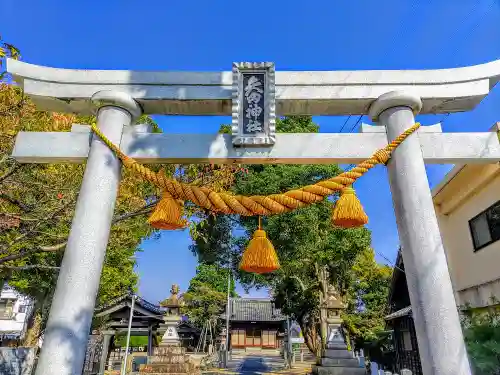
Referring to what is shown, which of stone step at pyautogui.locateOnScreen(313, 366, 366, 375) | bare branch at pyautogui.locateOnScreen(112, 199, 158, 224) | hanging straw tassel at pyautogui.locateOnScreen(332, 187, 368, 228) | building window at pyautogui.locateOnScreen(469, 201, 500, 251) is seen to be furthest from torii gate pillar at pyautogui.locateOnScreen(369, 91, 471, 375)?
stone step at pyautogui.locateOnScreen(313, 366, 366, 375)

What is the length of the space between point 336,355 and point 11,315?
3040cm

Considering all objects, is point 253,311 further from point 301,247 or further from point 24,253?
point 24,253

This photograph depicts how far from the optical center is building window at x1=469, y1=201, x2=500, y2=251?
510 centimetres

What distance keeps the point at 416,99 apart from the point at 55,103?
3.74 metres

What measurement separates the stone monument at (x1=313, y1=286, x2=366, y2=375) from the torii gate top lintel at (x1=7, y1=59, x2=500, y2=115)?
1010 cm

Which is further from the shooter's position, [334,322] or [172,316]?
[172,316]

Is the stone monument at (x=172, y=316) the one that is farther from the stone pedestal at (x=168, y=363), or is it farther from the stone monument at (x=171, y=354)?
the stone pedestal at (x=168, y=363)

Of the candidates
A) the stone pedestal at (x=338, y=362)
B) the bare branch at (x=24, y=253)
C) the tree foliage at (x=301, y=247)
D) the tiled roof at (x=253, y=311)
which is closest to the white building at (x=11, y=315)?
the tiled roof at (x=253, y=311)

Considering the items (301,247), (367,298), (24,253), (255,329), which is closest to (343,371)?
(301,247)

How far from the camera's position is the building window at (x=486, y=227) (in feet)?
16.7

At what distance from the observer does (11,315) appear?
30359 mm

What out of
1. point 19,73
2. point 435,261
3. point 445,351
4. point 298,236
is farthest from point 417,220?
point 298,236

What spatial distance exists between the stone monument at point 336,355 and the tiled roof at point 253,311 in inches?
892

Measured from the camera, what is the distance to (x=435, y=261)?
2955 mm
